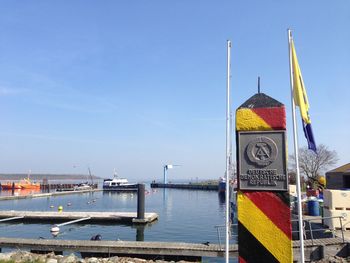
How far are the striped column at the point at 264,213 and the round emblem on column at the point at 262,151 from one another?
147 mm

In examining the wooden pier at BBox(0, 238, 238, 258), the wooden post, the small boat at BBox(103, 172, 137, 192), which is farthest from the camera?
the small boat at BBox(103, 172, 137, 192)

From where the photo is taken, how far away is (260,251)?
4.59 meters

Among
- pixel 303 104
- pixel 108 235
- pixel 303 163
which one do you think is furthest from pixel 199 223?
pixel 303 163

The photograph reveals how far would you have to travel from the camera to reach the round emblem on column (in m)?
4.61

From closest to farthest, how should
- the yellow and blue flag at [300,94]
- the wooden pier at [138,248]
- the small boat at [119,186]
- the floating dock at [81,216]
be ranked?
the yellow and blue flag at [300,94]
the wooden pier at [138,248]
the floating dock at [81,216]
the small boat at [119,186]

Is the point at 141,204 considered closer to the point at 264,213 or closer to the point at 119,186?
the point at 264,213

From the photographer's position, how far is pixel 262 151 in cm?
467

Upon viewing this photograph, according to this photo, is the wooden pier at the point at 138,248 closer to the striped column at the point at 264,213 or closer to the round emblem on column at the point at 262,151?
the striped column at the point at 264,213

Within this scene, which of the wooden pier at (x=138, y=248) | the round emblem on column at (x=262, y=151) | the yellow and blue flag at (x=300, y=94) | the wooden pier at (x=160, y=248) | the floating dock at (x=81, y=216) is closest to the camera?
the round emblem on column at (x=262, y=151)

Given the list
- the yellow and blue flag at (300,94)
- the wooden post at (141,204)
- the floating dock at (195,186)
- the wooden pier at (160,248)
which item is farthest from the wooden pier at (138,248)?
the floating dock at (195,186)

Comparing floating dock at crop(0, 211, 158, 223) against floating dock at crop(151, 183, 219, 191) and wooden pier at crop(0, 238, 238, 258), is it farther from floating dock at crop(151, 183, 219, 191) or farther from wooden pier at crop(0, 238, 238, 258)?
floating dock at crop(151, 183, 219, 191)

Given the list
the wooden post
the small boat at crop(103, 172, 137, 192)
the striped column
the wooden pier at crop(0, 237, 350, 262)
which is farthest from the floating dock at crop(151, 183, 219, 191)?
A: the striped column

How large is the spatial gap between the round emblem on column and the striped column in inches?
5.8

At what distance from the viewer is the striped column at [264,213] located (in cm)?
449
